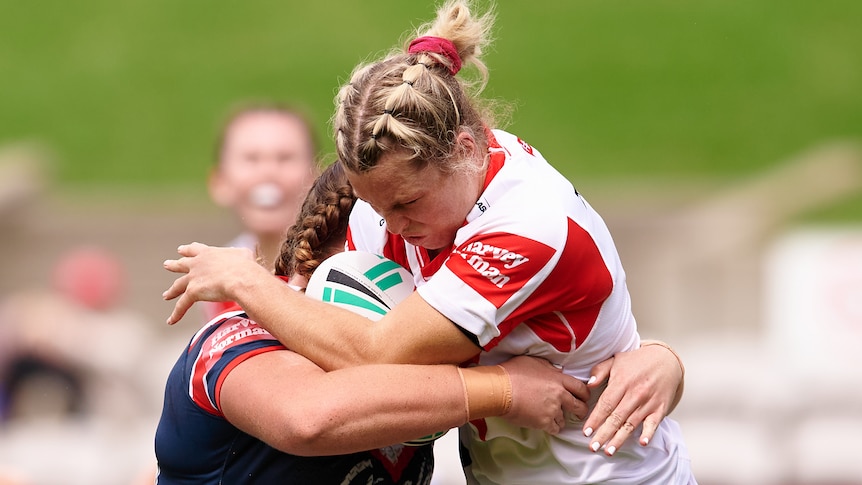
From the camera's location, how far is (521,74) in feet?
58.8

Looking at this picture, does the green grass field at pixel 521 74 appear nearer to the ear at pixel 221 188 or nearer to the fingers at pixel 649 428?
the ear at pixel 221 188

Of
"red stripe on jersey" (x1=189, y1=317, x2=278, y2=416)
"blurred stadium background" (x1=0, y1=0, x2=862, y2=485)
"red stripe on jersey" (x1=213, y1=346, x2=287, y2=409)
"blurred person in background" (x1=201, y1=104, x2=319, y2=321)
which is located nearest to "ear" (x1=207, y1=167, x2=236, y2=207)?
"blurred person in background" (x1=201, y1=104, x2=319, y2=321)

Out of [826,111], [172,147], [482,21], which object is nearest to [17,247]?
[172,147]

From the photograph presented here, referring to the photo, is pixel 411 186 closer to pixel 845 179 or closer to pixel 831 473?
pixel 831 473

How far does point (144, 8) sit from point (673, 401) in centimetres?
1738

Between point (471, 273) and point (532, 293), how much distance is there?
0.16 m

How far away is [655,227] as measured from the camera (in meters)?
11.3

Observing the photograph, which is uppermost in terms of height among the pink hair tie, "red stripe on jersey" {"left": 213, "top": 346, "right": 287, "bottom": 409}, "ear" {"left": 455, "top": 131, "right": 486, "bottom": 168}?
the pink hair tie

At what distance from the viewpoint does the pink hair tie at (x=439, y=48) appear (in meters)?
→ 2.88

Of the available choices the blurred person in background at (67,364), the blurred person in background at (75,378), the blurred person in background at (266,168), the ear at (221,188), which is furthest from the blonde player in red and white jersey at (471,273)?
the blurred person in background at (67,364)

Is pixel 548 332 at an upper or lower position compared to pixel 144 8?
lower

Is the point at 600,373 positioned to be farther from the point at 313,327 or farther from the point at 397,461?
the point at 313,327

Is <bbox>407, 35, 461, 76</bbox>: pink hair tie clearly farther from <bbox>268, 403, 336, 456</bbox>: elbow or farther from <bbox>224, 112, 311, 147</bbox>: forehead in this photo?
<bbox>224, 112, 311, 147</bbox>: forehead

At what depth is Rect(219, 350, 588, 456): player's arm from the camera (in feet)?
8.18
